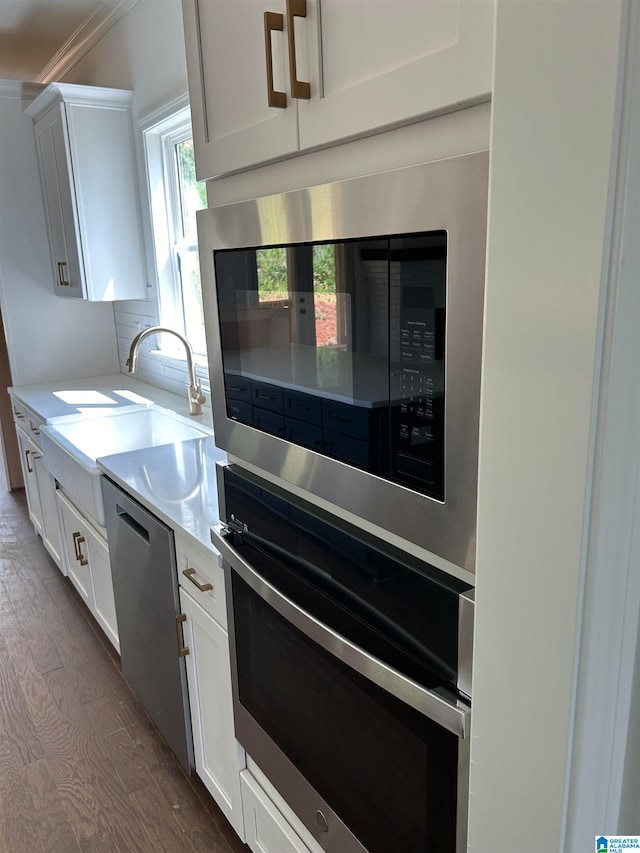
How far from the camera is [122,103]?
125 inches

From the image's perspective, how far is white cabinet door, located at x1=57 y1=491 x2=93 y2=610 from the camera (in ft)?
8.56

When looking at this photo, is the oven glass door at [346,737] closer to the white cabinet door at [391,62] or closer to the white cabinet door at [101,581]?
the white cabinet door at [391,62]

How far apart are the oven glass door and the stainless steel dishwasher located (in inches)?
15.7

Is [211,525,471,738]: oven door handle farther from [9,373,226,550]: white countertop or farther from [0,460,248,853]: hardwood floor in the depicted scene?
[0,460,248,853]: hardwood floor

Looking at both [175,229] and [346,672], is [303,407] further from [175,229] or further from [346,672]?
[175,229]

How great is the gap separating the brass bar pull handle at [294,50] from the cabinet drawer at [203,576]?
0.92 m

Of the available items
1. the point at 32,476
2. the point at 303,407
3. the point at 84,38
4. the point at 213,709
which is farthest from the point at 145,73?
the point at 213,709

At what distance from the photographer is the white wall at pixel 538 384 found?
0.45 metres

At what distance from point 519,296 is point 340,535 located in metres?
0.53

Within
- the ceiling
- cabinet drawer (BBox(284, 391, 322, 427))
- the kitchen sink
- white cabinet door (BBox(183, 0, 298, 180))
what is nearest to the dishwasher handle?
the kitchen sink

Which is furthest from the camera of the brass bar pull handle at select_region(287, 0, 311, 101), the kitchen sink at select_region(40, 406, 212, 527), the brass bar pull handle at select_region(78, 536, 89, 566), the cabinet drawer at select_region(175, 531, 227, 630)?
the brass bar pull handle at select_region(78, 536, 89, 566)

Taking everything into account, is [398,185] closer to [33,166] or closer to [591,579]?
[591,579]

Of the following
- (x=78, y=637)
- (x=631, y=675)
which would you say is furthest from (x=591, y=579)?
(x=78, y=637)

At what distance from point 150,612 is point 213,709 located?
0.40m
